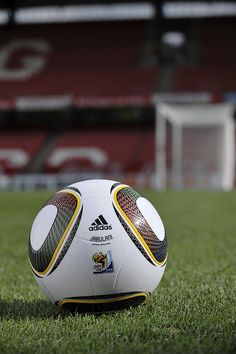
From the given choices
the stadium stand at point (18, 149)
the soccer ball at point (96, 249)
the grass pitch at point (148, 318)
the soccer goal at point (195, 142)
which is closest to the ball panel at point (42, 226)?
the soccer ball at point (96, 249)

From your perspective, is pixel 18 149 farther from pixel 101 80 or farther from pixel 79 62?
pixel 79 62

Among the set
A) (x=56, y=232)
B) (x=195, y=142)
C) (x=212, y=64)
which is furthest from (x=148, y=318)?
(x=212, y=64)

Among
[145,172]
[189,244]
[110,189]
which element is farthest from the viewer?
[145,172]

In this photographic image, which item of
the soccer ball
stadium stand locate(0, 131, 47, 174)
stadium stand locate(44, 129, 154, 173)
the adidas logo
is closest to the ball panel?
the soccer ball

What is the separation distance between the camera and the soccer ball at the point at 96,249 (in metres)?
2.71

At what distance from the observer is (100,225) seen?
2.73 metres

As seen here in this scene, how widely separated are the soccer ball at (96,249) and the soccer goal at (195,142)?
15615mm

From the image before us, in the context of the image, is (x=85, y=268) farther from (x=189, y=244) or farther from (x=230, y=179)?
(x=230, y=179)

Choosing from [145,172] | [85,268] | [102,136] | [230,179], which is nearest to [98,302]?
[85,268]

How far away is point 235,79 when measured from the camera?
27266 millimetres

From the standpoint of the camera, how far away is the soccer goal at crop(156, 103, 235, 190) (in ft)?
60.9

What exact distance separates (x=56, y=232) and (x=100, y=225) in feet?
0.73

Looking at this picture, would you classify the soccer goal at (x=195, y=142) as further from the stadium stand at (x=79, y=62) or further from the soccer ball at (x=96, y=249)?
the soccer ball at (x=96, y=249)

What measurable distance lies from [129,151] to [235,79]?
6024mm
